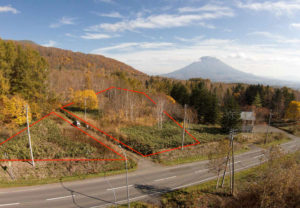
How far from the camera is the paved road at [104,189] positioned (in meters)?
14.3

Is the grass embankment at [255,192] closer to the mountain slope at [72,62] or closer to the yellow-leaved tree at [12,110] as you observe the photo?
the yellow-leaved tree at [12,110]

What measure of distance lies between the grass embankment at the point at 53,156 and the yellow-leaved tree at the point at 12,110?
228cm

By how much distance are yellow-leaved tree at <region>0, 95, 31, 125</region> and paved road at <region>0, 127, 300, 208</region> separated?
400 inches

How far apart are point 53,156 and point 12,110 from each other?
324 inches

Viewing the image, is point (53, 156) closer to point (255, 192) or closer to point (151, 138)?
point (151, 138)

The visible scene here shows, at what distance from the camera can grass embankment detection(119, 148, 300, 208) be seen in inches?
444

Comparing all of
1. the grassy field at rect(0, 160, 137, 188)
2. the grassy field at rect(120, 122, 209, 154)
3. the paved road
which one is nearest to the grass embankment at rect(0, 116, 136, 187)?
the grassy field at rect(0, 160, 137, 188)

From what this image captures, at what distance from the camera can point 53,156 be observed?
66.6 feet

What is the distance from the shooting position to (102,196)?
51.4 feet

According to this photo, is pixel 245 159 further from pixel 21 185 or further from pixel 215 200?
pixel 21 185

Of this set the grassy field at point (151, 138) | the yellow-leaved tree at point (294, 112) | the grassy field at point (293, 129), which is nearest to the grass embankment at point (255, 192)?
the grassy field at point (151, 138)

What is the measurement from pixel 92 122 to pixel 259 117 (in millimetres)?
50100

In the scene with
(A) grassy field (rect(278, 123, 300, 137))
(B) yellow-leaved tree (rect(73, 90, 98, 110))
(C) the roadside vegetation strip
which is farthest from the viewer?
(A) grassy field (rect(278, 123, 300, 137))

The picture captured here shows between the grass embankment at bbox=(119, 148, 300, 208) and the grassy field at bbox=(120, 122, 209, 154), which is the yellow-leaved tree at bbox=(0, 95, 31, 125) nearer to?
the grassy field at bbox=(120, 122, 209, 154)
